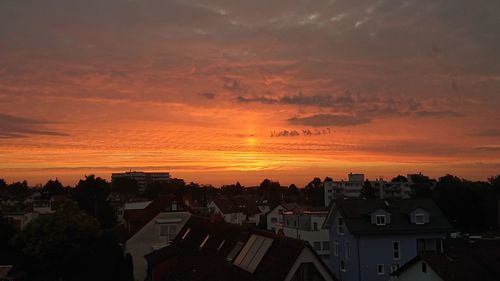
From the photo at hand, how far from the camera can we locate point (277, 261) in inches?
888

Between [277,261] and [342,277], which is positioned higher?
[277,261]

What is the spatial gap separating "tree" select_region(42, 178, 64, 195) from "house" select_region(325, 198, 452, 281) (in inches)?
5331

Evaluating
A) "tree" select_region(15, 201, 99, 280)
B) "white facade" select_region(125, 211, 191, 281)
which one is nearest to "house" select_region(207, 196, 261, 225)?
"tree" select_region(15, 201, 99, 280)

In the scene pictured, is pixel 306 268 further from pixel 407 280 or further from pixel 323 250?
pixel 323 250

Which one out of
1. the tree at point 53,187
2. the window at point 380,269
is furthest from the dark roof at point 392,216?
the tree at point 53,187

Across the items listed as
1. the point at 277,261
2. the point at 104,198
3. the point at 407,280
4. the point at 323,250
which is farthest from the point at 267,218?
the point at 277,261

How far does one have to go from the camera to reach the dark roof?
4116 cm

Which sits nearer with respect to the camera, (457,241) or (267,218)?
(457,241)

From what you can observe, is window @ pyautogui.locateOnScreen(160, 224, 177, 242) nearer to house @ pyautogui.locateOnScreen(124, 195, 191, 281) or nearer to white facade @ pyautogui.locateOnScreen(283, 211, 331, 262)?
house @ pyautogui.locateOnScreen(124, 195, 191, 281)

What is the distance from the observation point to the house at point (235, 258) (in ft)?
71.4

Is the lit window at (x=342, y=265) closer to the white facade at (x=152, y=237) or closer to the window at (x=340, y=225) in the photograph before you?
the window at (x=340, y=225)

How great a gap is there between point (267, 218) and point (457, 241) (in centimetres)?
5778

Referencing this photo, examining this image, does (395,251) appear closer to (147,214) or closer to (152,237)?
(152,237)

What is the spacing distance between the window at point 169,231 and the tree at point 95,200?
35.3 meters
